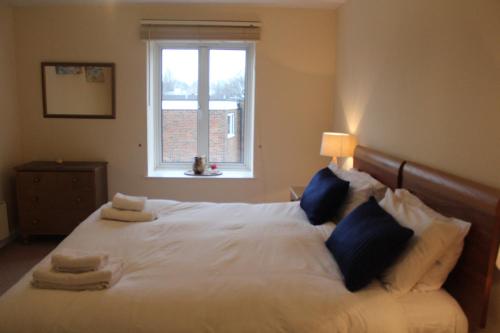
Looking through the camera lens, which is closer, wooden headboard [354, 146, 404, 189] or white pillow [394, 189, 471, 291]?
white pillow [394, 189, 471, 291]

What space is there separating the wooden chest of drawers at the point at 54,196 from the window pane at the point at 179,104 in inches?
35.9

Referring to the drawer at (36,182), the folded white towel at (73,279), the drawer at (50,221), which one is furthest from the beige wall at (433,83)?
the drawer at (36,182)

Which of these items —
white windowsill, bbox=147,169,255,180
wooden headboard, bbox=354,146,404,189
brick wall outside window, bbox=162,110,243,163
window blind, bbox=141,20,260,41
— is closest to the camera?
wooden headboard, bbox=354,146,404,189

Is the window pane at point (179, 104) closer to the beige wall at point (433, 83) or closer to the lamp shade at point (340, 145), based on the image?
the lamp shade at point (340, 145)

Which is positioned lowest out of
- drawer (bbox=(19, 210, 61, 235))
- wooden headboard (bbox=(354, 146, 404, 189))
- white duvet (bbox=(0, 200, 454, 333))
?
drawer (bbox=(19, 210, 61, 235))

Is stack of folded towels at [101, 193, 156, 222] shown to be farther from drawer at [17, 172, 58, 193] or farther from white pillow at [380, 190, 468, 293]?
white pillow at [380, 190, 468, 293]

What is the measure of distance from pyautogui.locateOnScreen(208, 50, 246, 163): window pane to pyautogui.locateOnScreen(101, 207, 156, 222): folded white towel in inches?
74.4

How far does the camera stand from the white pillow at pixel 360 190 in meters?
Result: 2.42

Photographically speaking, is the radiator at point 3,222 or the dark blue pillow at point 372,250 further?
the radiator at point 3,222

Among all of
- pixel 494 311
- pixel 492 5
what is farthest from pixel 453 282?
pixel 492 5

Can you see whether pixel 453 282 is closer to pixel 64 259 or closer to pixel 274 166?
pixel 64 259

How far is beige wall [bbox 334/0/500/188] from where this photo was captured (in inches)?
65.7

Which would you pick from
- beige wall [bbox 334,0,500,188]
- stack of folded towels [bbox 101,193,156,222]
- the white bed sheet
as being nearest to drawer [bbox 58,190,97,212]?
stack of folded towels [bbox 101,193,156,222]

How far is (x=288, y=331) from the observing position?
1.52 meters
